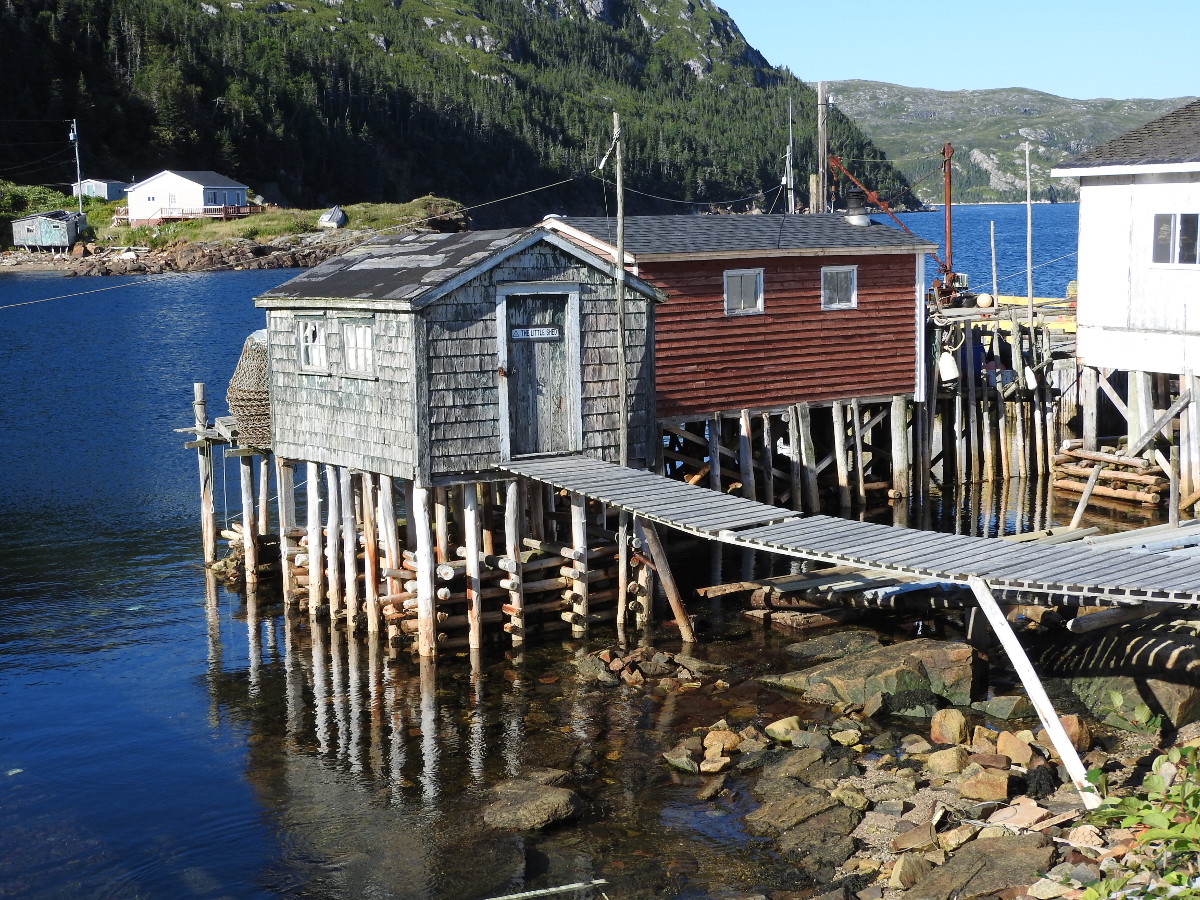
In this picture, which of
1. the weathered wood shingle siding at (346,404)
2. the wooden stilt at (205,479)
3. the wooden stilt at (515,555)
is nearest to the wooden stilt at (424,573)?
the weathered wood shingle siding at (346,404)

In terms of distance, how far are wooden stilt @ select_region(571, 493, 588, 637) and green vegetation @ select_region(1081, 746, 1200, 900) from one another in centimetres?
948

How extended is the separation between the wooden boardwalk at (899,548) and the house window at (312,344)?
373 cm

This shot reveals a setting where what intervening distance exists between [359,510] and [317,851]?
11049 mm

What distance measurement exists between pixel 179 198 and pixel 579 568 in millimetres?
109342

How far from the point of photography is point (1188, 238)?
923 inches

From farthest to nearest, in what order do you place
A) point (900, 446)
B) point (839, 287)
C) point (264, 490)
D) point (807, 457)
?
point (900, 446) → point (839, 287) → point (807, 457) → point (264, 490)

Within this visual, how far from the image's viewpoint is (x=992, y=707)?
1564 cm

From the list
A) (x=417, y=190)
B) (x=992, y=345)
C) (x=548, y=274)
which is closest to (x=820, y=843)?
(x=548, y=274)

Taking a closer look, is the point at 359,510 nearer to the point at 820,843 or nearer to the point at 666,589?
the point at 666,589

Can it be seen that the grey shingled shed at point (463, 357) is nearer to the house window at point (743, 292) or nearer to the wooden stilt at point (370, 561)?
the wooden stilt at point (370, 561)

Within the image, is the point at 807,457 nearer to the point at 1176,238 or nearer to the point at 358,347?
the point at 1176,238

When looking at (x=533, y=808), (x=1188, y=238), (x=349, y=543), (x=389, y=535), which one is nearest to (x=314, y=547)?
(x=349, y=543)

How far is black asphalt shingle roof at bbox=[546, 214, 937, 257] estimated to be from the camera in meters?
24.4

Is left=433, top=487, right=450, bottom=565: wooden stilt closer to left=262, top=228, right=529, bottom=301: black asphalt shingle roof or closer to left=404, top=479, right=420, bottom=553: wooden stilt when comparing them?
left=404, top=479, right=420, bottom=553: wooden stilt
